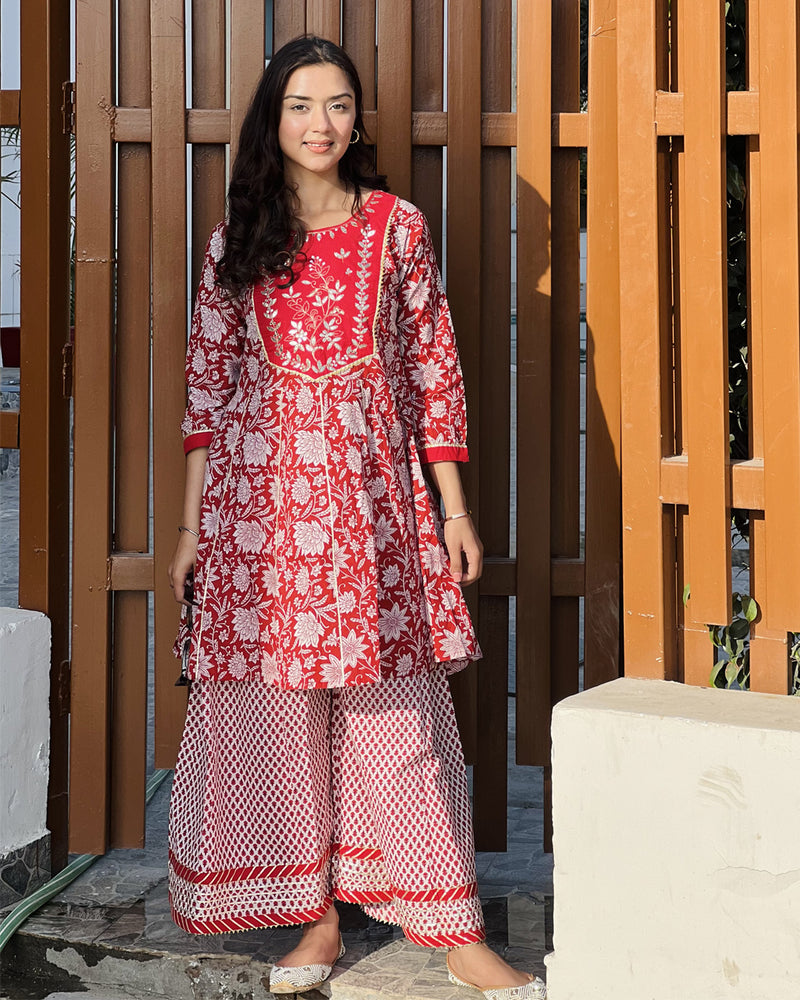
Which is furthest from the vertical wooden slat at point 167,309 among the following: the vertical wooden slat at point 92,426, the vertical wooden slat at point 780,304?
the vertical wooden slat at point 780,304

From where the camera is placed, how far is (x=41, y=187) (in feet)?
9.41

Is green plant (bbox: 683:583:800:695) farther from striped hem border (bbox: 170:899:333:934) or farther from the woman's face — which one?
the woman's face

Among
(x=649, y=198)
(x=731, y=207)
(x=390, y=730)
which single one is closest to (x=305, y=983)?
(x=390, y=730)

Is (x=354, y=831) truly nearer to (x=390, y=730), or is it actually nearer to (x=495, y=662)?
(x=390, y=730)

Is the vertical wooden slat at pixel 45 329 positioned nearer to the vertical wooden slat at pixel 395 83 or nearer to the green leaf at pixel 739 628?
the vertical wooden slat at pixel 395 83

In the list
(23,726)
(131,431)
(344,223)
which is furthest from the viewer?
(131,431)

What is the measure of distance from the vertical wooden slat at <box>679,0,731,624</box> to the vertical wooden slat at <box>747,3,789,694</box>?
6 centimetres

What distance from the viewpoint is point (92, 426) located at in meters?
2.90

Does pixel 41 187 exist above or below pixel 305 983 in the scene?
above

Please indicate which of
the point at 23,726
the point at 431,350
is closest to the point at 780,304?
the point at 431,350

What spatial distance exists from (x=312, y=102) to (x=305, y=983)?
171 centimetres

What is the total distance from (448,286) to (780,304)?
987 mm

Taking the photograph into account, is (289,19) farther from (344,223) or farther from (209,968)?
(209,968)

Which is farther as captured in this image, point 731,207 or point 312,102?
point 731,207
